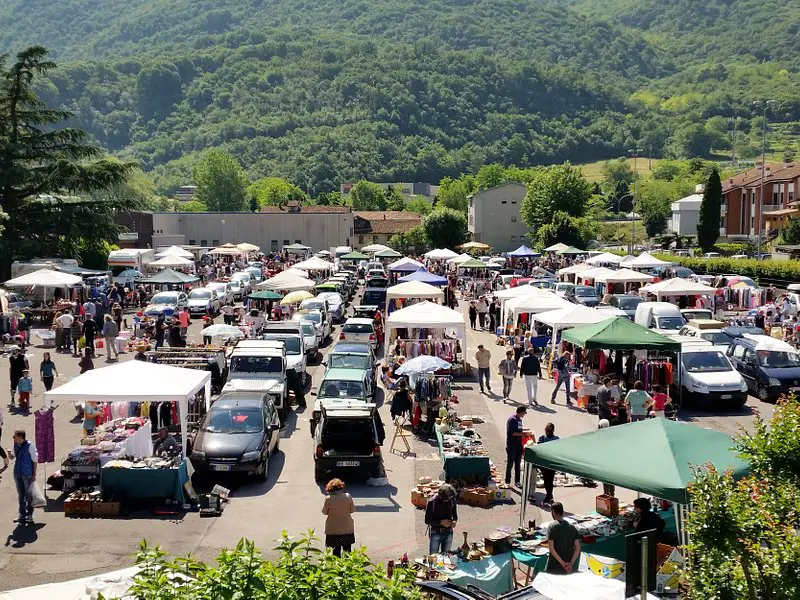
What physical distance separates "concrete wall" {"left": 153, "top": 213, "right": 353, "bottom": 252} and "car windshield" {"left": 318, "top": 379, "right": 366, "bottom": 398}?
73732 millimetres

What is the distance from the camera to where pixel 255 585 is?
213 inches

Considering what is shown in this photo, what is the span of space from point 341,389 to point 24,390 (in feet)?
25.0

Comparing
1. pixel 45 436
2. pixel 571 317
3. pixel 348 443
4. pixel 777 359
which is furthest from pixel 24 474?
pixel 777 359

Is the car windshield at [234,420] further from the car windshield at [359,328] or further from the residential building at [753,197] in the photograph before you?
the residential building at [753,197]

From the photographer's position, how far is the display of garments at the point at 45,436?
52.4ft

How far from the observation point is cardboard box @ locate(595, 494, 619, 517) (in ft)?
44.2

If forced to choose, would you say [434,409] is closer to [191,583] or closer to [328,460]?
[328,460]

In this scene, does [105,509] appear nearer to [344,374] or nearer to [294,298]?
[344,374]

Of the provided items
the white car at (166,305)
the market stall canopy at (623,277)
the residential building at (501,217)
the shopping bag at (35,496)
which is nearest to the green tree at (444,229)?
the residential building at (501,217)

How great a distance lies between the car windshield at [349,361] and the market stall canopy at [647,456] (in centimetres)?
1156

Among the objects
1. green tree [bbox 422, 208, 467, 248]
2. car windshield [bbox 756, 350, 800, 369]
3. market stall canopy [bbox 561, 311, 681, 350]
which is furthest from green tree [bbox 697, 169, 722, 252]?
market stall canopy [bbox 561, 311, 681, 350]

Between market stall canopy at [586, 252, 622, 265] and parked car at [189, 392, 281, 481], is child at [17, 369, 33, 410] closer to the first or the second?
parked car at [189, 392, 281, 481]

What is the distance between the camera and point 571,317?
26.8 meters

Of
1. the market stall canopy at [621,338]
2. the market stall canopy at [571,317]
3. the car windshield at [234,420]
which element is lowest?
the car windshield at [234,420]
